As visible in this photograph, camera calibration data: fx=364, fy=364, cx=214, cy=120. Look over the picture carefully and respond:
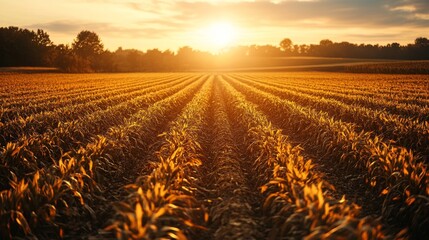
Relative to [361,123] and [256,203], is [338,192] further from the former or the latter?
[361,123]

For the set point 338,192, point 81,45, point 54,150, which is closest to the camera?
point 338,192

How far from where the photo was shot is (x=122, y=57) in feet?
501

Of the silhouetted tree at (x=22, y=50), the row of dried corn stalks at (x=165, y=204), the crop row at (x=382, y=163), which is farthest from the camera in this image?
the silhouetted tree at (x=22, y=50)

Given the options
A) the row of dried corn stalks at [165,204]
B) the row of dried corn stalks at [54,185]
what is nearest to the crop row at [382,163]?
the row of dried corn stalks at [165,204]

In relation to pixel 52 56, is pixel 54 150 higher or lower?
lower

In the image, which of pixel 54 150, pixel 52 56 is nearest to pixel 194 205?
pixel 54 150

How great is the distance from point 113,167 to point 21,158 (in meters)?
2.07

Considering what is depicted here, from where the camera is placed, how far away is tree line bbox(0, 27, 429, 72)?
86.0 m

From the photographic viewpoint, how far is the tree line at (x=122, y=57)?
86000 millimetres

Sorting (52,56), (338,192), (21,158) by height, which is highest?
(52,56)

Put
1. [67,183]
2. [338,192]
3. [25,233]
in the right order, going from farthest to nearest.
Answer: [338,192], [67,183], [25,233]

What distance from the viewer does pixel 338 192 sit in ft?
25.7

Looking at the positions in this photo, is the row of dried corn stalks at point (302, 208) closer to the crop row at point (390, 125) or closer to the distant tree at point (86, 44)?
the crop row at point (390, 125)

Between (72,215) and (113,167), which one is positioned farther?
(113,167)
